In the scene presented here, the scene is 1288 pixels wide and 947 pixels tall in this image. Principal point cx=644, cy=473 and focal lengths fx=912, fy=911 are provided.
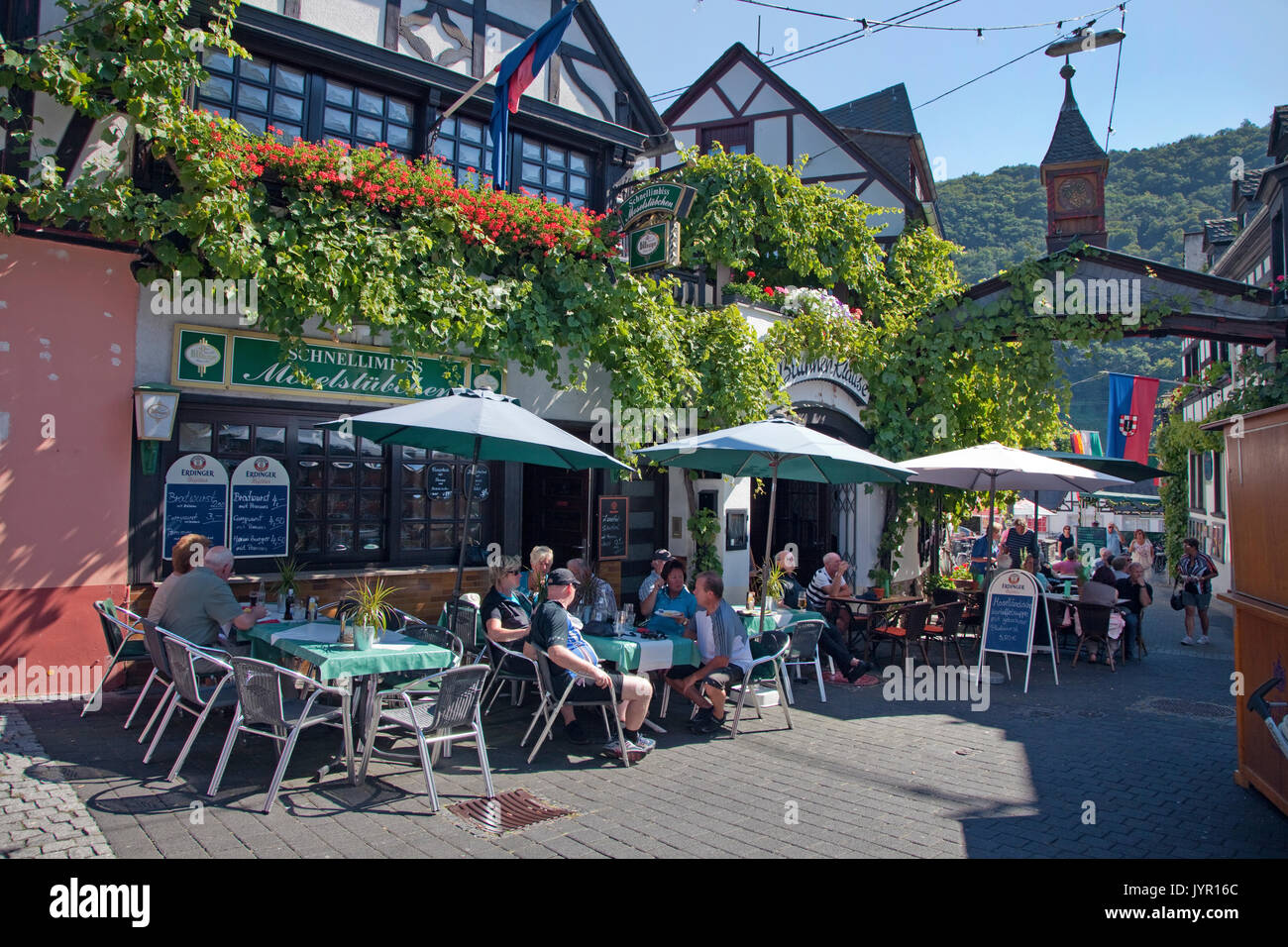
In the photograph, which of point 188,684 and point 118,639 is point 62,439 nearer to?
point 118,639

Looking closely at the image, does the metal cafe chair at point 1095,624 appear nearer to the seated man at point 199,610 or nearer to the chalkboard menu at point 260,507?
the chalkboard menu at point 260,507

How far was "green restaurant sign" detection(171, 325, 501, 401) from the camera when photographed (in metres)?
8.04

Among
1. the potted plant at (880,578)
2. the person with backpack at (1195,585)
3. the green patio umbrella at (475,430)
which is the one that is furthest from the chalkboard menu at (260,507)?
the person with backpack at (1195,585)

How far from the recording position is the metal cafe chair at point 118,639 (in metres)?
6.47

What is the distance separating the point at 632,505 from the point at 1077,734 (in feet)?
19.7

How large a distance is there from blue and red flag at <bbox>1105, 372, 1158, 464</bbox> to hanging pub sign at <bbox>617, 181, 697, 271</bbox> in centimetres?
1403

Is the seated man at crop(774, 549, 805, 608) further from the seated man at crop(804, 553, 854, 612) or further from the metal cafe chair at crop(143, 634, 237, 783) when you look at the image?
the metal cafe chair at crop(143, 634, 237, 783)

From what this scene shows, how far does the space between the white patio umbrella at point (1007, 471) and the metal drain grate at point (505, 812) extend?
598 centimetres

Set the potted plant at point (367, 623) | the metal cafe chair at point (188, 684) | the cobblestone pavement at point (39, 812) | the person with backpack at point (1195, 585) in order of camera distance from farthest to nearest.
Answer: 1. the person with backpack at point (1195, 585)
2. the potted plant at point (367, 623)
3. the metal cafe chair at point (188, 684)
4. the cobblestone pavement at point (39, 812)

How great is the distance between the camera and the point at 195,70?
7.41m

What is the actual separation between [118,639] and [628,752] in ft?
12.5

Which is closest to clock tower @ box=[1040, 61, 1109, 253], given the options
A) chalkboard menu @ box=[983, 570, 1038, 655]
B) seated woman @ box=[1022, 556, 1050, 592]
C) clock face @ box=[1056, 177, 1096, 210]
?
clock face @ box=[1056, 177, 1096, 210]
